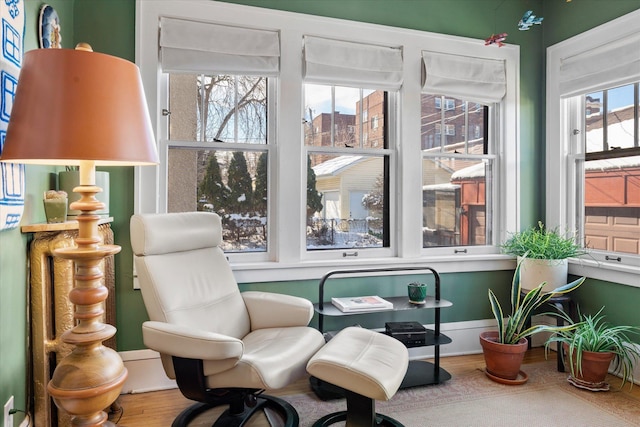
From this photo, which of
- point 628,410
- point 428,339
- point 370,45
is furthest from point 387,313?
point 370,45

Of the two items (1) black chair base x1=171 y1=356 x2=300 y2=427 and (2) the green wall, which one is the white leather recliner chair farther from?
(2) the green wall

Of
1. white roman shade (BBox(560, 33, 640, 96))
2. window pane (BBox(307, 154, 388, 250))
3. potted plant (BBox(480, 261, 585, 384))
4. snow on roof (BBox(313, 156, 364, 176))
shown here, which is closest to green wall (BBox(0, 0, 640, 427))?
white roman shade (BBox(560, 33, 640, 96))

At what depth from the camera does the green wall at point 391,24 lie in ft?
5.57

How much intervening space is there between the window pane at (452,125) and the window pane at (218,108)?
1237mm

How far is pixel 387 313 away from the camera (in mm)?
3002

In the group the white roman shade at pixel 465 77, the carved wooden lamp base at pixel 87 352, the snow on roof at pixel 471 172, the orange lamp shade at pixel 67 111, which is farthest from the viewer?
the snow on roof at pixel 471 172

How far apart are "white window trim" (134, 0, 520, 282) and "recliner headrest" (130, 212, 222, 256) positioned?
378 mm

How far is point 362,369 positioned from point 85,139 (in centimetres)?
131

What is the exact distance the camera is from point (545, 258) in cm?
287

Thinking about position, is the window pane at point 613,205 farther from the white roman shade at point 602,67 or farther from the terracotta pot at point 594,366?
the terracotta pot at point 594,366

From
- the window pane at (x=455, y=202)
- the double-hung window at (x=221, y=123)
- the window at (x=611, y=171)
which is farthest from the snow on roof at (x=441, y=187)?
the double-hung window at (x=221, y=123)

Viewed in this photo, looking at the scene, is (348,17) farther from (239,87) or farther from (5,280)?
(5,280)

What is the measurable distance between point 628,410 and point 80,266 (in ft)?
9.27

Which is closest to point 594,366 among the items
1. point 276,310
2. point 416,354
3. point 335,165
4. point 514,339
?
point 514,339
